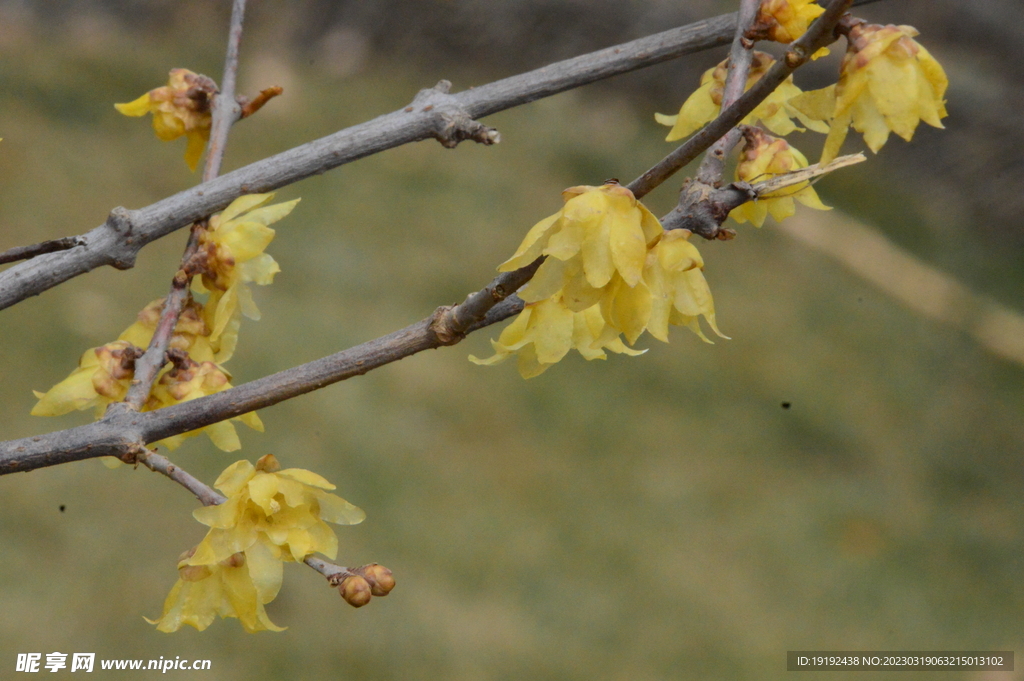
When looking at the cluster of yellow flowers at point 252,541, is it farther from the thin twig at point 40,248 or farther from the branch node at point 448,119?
the branch node at point 448,119

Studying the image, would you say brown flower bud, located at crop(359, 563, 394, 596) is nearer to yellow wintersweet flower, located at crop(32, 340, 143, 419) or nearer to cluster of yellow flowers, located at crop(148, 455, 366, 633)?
cluster of yellow flowers, located at crop(148, 455, 366, 633)

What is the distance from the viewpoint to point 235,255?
24.7 inches

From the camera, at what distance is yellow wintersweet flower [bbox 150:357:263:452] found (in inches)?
23.4

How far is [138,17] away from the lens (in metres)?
1.93

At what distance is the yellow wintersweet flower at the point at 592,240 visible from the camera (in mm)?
397

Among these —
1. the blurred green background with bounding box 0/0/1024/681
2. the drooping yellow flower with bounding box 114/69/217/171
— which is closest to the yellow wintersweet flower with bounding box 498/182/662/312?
the drooping yellow flower with bounding box 114/69/217/171

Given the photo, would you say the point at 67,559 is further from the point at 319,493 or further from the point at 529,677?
the point at 319,493

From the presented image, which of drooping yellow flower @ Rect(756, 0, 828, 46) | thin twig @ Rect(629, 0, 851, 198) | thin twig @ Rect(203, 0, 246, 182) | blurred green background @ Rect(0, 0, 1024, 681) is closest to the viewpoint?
thin twig @ Rect(629, 0, 851, 198)

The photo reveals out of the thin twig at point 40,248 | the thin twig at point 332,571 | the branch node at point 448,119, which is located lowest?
the thin twig at point 332,571

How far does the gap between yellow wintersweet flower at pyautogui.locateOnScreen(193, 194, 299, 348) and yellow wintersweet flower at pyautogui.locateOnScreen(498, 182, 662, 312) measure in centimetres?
28

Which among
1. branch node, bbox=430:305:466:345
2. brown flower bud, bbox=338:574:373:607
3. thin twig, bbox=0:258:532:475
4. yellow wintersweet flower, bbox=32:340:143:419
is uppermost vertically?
yellow wintersweet flower, bbox=32:340:143:419

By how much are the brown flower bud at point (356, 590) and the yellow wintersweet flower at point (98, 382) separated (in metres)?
0.24

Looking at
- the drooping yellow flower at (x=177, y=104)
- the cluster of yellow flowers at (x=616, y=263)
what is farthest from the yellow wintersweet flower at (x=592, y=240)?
the drooping yellow flower at (x=177, y=104)

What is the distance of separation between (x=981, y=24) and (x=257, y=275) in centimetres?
186
